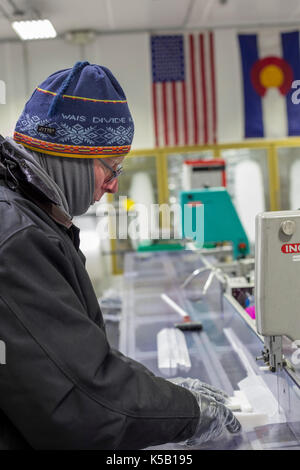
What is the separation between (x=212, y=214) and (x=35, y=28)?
1.24 m

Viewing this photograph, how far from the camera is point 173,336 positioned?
7.00 ft

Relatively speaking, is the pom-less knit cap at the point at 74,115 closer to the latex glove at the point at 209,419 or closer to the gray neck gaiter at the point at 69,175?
the gray neck gaiter at the point at 69,175

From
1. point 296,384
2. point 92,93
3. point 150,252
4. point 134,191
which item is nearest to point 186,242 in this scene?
point 150,252

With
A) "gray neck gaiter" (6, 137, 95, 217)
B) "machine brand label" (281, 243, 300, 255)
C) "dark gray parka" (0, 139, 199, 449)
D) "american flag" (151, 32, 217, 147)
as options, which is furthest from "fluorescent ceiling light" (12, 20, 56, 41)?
"american flag" (151, 32, 217, 147)

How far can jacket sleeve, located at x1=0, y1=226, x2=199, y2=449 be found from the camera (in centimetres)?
77

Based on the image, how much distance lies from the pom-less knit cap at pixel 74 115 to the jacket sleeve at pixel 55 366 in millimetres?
247

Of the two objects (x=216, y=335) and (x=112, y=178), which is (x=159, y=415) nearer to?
(x=112, y=178)

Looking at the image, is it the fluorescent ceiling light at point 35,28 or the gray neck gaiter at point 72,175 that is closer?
the gray neck gaiter at point 72,175

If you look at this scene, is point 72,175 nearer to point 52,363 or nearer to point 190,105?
point 52,363

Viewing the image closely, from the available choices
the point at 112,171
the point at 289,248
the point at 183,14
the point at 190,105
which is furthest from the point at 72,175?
the point at 190,105

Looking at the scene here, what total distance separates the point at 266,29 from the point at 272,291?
5.84 metres

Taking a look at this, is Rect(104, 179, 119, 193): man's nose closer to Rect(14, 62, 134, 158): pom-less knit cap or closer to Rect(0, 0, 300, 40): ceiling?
Rect(14, 62, 134, 158): pom-less knit cap

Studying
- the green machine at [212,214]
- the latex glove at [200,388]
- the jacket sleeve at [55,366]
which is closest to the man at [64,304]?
the jacket sleeve at [55,366]

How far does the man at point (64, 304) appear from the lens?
77cm
